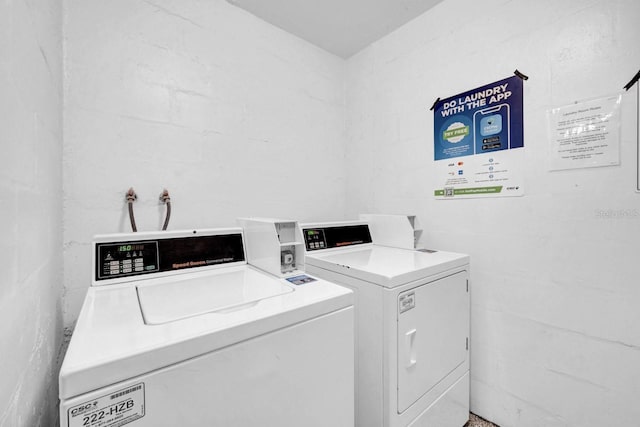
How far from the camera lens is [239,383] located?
2.16ft

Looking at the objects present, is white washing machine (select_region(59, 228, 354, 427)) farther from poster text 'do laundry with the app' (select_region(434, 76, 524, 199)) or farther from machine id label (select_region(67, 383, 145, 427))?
poster text 'do laundry with the app' (select_region(434, 76, 524, 199))

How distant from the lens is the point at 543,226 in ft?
4.29

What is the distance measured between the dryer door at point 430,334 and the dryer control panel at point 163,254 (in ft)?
2.57

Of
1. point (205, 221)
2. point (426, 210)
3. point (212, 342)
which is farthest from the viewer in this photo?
point (426, 210)

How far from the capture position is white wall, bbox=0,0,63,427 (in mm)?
528

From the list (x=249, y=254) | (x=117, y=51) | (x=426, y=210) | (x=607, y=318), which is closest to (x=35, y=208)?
(x=249, y=254)

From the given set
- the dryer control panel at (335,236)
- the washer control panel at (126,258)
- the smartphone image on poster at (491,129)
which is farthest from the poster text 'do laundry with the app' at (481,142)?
the washer control panel at (126,258)

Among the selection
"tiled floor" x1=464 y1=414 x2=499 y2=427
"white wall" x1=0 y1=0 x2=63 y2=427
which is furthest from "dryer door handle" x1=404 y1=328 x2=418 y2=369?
"white wall" x1=0 y1=0 x2=63 y2=427

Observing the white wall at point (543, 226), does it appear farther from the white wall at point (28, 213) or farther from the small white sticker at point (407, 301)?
the white wall at point (28, 213)

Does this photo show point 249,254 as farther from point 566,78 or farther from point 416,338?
point 566,78

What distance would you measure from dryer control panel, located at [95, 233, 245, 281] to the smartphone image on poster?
1.39m

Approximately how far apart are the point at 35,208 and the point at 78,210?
59 cm

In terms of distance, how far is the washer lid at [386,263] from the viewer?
110 centimetres

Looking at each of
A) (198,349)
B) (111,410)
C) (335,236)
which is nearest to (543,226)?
(335,236)
